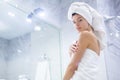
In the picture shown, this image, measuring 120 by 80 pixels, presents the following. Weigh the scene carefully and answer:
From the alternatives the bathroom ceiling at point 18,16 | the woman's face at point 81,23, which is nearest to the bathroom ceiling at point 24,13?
the bathroom ceiling at point 18,16

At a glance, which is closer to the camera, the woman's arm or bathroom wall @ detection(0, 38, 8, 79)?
the woman's arm

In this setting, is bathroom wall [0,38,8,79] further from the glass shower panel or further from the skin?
the skin

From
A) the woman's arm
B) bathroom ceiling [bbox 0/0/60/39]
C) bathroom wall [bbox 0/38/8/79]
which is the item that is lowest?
the woman's arm

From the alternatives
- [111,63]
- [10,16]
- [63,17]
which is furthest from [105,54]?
[10,16]

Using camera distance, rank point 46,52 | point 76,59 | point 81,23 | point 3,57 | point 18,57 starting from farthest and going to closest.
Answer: point 46,52 < point 18,57 < point 3,57 < point 81,23 < point 76,59

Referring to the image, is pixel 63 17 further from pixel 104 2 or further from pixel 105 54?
pixel 105 54

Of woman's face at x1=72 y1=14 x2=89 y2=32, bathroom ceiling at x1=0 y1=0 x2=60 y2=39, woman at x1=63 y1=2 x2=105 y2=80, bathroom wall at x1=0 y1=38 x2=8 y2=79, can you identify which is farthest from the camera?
bathroom ceiling at x1=0 y1=0 x2=60 y2=39

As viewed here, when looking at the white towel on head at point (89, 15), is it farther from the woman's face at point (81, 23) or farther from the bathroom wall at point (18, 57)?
the bathroom wall at point (18, 57)

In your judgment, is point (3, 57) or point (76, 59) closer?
point (76, 59)

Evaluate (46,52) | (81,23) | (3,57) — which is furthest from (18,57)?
(81,23)

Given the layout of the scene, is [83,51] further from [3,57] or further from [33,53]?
[33,53]

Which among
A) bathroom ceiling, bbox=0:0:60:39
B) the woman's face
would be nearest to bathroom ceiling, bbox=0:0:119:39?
bathroom ceiling, bbox=0:0:60:39

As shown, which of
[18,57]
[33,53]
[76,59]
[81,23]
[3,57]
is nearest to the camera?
[76,59]

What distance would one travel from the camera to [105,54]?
1922mm
